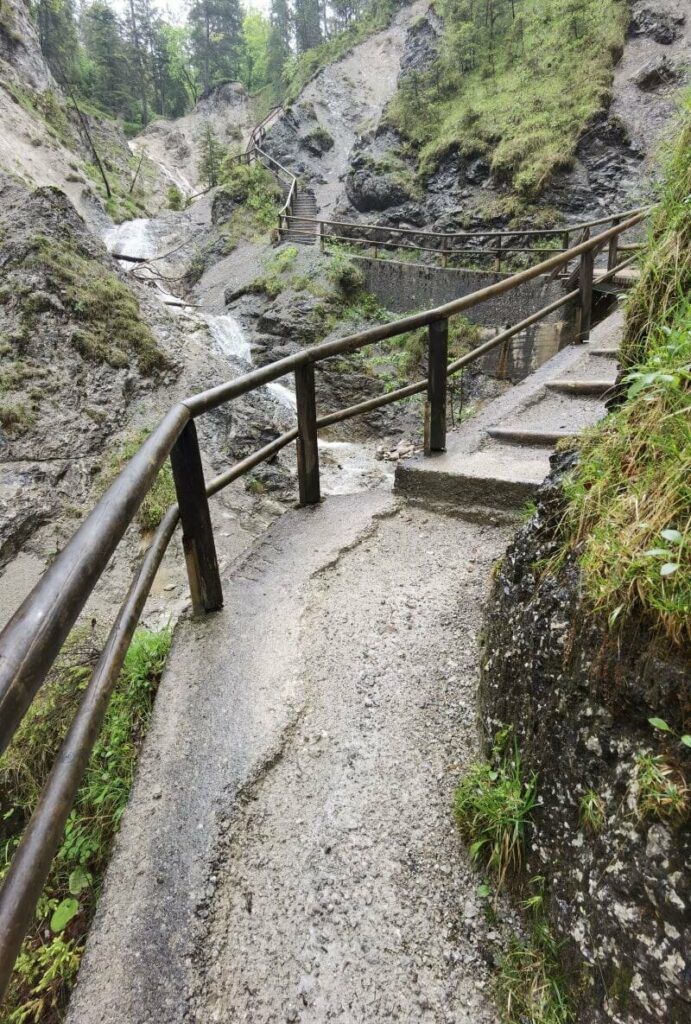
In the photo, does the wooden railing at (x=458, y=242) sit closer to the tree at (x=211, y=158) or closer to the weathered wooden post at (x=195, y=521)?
the weathered wooden post at (x=195, y=521)

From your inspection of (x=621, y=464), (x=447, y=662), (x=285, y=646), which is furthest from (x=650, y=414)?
(x=285, y=646)

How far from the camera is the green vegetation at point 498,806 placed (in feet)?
4.94

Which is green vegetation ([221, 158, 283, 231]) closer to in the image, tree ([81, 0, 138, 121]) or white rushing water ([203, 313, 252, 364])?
white rushing water ([203, 313, 252, 364])

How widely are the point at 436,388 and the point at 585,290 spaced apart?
2738mm

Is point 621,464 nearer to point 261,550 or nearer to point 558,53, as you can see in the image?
point 261,550

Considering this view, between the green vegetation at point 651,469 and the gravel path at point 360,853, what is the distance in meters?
0.85

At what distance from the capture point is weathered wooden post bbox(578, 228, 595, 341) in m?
5.08

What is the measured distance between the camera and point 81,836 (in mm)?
1856

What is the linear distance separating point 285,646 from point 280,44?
2390 inches

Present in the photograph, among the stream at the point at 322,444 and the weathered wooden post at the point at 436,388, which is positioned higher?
the weathered wooden post at the point at 436,388

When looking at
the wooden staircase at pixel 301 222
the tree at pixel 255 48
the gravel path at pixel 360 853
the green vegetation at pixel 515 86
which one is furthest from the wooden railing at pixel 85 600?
the tree at pixel 255 48

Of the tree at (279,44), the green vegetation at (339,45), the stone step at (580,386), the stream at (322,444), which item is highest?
the tree at (279,44)

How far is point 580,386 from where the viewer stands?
432 centimetres

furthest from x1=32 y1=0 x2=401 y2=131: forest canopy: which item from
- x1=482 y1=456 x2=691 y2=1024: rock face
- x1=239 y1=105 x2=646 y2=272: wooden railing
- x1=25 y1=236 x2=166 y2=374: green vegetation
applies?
x1=482 y1=456 x2=691 y2=1024: rock face
